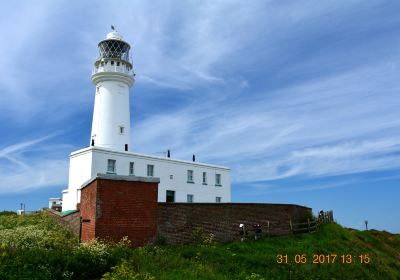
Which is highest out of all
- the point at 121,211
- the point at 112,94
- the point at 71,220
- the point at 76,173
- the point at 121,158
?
the point at 112,94

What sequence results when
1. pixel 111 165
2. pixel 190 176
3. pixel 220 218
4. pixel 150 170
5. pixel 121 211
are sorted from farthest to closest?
1. pixel 190 176
2. pixel 150 170
3. pixel 111 165
4. pixel 220 218
5. pixel 121 211

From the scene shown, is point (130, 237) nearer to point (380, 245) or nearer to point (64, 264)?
point (64, 264)

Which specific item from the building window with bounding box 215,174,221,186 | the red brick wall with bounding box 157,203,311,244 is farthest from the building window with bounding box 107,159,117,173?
the red brick wall with bounding box 157,203,311,244

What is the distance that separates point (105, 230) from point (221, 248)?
5050mm

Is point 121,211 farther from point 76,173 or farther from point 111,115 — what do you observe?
point 111,115

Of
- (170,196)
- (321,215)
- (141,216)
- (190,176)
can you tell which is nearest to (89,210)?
(141,216)

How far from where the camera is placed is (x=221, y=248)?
58.6 ft

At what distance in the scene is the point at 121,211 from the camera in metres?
16.8

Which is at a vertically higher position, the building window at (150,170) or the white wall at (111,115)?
the white wall at (111,115)

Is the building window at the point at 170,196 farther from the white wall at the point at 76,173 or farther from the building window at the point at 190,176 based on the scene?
the white wall at the point at 76,173

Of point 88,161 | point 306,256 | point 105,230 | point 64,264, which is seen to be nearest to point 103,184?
point 105,230

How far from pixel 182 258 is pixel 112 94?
22.5 meters

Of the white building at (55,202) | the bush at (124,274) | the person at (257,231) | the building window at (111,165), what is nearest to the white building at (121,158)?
the building window at (111,165)

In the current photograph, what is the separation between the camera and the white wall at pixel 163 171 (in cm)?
2905
